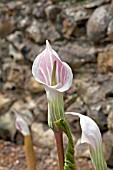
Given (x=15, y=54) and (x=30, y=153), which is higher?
(x=15, y=54)

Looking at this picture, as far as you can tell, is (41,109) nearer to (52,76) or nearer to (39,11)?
(39,11)

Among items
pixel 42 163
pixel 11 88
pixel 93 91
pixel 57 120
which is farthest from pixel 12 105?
pixel 57 120

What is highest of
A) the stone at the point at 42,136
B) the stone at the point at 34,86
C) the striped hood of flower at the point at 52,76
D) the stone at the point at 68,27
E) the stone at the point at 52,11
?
the stone at the point at 52,11

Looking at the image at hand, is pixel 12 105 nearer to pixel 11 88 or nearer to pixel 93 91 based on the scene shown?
pixel 11 88

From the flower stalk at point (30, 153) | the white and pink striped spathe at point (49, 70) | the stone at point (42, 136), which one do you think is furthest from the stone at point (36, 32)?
the white and pink striped spathe at point (49, 70)

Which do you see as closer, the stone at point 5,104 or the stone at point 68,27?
the stone at point 68,27

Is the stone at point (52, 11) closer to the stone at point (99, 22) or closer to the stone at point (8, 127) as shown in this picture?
the stone at point (99, 22)

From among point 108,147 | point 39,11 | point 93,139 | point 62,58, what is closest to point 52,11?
point 39,11

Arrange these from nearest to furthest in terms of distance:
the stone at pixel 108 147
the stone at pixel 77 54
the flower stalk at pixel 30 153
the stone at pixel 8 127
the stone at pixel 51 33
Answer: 1. the flower stalk at pixel 30 153
2. the stone at pixel 108 147
3. the stone at pixel 77 54
4. the stone at pixel 51 33
5. the stone at pixel 8 127
